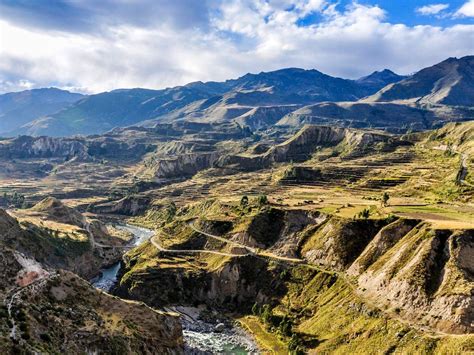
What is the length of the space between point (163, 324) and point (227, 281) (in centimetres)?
4968

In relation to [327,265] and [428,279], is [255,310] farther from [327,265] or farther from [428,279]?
[428,279]

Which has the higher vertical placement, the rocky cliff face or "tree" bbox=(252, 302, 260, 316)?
the rocky cliff face

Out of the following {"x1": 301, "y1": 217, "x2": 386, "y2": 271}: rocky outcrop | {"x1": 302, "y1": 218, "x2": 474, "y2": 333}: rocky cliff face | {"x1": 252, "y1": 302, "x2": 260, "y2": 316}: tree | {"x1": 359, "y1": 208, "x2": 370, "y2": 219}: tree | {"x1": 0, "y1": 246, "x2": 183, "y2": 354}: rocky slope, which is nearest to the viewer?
{"x1": 0, "y1": 246, "x2": 183, "y2": 354}: rocky slope

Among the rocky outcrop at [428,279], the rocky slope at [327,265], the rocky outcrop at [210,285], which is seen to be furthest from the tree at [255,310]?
the rocky outcrop at [428,279]

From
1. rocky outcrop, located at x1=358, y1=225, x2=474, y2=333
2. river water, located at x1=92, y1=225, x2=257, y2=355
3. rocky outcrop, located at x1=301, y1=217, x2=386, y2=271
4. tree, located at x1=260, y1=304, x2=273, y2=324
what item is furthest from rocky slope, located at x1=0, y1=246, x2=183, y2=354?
rocky outcrop, located at x1=358, y1=225, x2=474, y2=333

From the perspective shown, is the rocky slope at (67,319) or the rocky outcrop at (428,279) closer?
the rocky slope at (67,319)

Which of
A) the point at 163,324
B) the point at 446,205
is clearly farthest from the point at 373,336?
the point at 446,205

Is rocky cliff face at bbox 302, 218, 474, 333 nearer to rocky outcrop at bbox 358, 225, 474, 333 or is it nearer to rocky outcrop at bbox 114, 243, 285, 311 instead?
rocky outcrop at bbox 358, 225, 474, 333

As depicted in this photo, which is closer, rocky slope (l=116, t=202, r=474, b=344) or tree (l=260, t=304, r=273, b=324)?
rocky slope (l=116, t=202, r=474, b=344)

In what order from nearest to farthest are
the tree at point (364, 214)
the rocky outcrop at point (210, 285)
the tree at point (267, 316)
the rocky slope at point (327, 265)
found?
the rocky slope at point (327, 265)
the tree at point (267, 316)
the rocky outcrop at point (210, 285)
the tree at point (364, 214)

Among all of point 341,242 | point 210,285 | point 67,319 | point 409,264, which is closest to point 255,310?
point 210,285

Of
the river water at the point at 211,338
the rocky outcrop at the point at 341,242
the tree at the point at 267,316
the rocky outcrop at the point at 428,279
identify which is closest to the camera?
the rocky outcrop at the point at 428,279

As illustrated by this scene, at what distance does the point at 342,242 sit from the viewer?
155375 mm

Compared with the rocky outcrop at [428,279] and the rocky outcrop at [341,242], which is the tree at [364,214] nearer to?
the rocky outcrop at [341,242]
